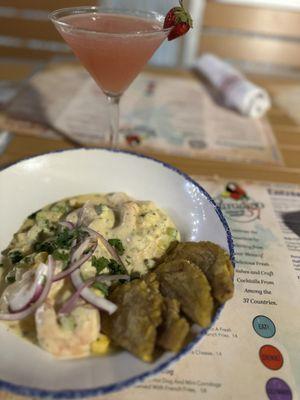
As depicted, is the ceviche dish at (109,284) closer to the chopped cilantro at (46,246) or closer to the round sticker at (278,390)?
the chopped cilantro at (46,246)

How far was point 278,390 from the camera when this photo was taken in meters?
0.85

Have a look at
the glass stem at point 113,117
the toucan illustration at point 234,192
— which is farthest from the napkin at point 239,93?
the glass stem at point 113,117

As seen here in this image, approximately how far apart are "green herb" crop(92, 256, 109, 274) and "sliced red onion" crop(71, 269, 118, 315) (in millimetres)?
63

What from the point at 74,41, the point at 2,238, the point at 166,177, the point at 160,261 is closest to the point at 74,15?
the point at 74,41

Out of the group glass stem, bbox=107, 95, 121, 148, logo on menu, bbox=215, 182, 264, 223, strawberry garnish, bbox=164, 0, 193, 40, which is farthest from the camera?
glass stem, bbox=107, 95, 121, 148

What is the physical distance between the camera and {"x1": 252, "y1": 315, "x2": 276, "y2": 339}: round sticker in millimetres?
967

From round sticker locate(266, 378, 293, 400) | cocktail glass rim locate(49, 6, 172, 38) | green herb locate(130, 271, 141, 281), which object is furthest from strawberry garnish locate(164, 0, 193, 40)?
round sticker locate(266, 378, 293, 400)

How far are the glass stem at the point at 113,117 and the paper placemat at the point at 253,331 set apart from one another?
0.47 metres

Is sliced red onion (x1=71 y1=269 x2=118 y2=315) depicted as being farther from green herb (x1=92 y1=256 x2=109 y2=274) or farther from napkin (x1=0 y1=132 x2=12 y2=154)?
napkin (x1=0 y1=132 x2=12 y2=154)

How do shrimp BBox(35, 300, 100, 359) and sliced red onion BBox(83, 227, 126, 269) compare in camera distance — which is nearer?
shrimp BBox(35, 300, 100, 359)

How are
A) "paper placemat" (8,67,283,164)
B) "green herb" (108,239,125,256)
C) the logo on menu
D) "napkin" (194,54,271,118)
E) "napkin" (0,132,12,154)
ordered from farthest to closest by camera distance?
"napkin" (194,54,271,118) → "paper placemat" (8,67,283,164) → "napkin" (0,132,12,154) → the logo on menu → "green herb" (108,239,125,256)

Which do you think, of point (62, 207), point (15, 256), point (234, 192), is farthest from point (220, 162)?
point (15, 256)

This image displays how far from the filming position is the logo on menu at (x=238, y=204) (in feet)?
4.48

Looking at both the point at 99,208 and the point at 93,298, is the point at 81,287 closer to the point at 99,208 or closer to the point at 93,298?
the point at 93,298
